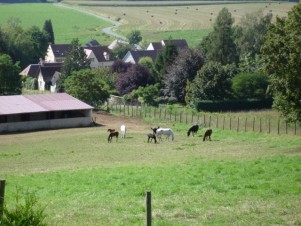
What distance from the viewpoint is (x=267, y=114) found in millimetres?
65250

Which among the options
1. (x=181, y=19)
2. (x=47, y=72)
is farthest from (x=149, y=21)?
(x=47, y=72)

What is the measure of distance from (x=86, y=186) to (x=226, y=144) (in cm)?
1937

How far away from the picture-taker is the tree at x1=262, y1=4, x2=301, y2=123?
3822 cm

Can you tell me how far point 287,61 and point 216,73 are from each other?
3372 centimetres

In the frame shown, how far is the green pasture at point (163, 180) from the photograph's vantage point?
601 inches

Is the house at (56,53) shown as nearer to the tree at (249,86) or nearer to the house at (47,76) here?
the house at (47,76)

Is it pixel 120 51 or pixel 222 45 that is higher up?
pixel 120 51

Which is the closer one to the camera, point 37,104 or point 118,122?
point 37,104

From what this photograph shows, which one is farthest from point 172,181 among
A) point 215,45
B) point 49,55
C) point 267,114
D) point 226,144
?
point 49,55

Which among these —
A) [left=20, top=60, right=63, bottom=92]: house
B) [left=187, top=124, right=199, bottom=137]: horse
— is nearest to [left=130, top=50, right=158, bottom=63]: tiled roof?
[left=20, top=60, right=63, bottom=92]: house

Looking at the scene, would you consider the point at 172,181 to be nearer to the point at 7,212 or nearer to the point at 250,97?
the point at 7,212

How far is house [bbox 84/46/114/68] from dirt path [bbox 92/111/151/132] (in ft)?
194

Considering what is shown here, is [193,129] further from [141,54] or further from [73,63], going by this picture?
[141,54]

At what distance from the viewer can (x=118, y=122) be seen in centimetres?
5794
